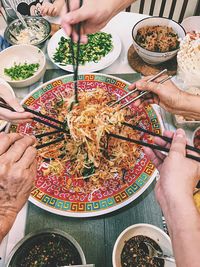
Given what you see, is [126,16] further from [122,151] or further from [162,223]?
[162,223]

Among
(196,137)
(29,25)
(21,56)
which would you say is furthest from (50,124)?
(29,25)

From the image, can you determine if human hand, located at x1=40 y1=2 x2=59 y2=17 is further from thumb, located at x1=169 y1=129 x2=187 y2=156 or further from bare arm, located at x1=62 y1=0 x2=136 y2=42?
thumb, located at x1=169 y1=129 x2=187 y2=156

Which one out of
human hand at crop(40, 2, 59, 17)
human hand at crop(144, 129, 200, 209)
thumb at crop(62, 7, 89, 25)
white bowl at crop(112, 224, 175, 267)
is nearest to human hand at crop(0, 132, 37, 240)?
white bowl at crop(112, 224, 175, 267)

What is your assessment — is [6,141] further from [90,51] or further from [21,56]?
[90,51]

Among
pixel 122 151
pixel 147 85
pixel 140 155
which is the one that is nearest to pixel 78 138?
pixel 122 151

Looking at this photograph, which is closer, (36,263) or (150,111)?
(36,263)

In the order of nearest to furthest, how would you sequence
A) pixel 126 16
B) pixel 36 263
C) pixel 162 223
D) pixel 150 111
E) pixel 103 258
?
pixel 36 263, pixel 103 258, pixel 162 223, pixel 150 111, pixel 126 16

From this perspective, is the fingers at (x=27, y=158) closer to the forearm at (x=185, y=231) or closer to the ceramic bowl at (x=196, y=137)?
the forearm at (x=185, y=231)

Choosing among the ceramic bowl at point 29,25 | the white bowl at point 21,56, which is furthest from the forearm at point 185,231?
the ceramic bowl at point 29,25
